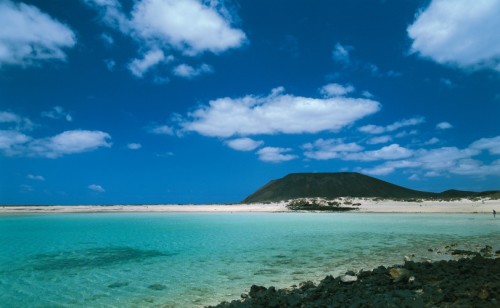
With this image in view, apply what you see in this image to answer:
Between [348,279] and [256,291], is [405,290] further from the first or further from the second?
Result: [256,291]

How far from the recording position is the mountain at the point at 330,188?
394 feet

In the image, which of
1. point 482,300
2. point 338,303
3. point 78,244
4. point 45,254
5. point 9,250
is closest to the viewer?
point 482,300

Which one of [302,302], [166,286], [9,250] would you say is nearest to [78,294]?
[166,286]

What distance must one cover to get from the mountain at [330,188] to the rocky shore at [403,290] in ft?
342

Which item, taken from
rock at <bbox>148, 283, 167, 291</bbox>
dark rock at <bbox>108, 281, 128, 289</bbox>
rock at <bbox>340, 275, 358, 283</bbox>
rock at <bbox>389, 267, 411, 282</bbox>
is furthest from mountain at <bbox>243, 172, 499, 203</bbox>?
rock at <bbox>389, 267, 411, 282</bbox>

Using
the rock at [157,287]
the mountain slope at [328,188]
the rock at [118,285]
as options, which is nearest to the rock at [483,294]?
the rock at [157,287]

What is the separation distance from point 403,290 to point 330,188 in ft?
389

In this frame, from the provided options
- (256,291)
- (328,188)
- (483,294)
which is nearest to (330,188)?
(328,188)

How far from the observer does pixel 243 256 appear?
19703 mm

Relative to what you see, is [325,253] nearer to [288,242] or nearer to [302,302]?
[288,242]

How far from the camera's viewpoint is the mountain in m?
120

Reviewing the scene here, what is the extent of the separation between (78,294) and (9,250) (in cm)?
1534

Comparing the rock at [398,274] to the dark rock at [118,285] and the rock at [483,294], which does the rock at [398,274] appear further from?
the dark rock at [118,285]

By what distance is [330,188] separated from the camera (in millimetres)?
126000
